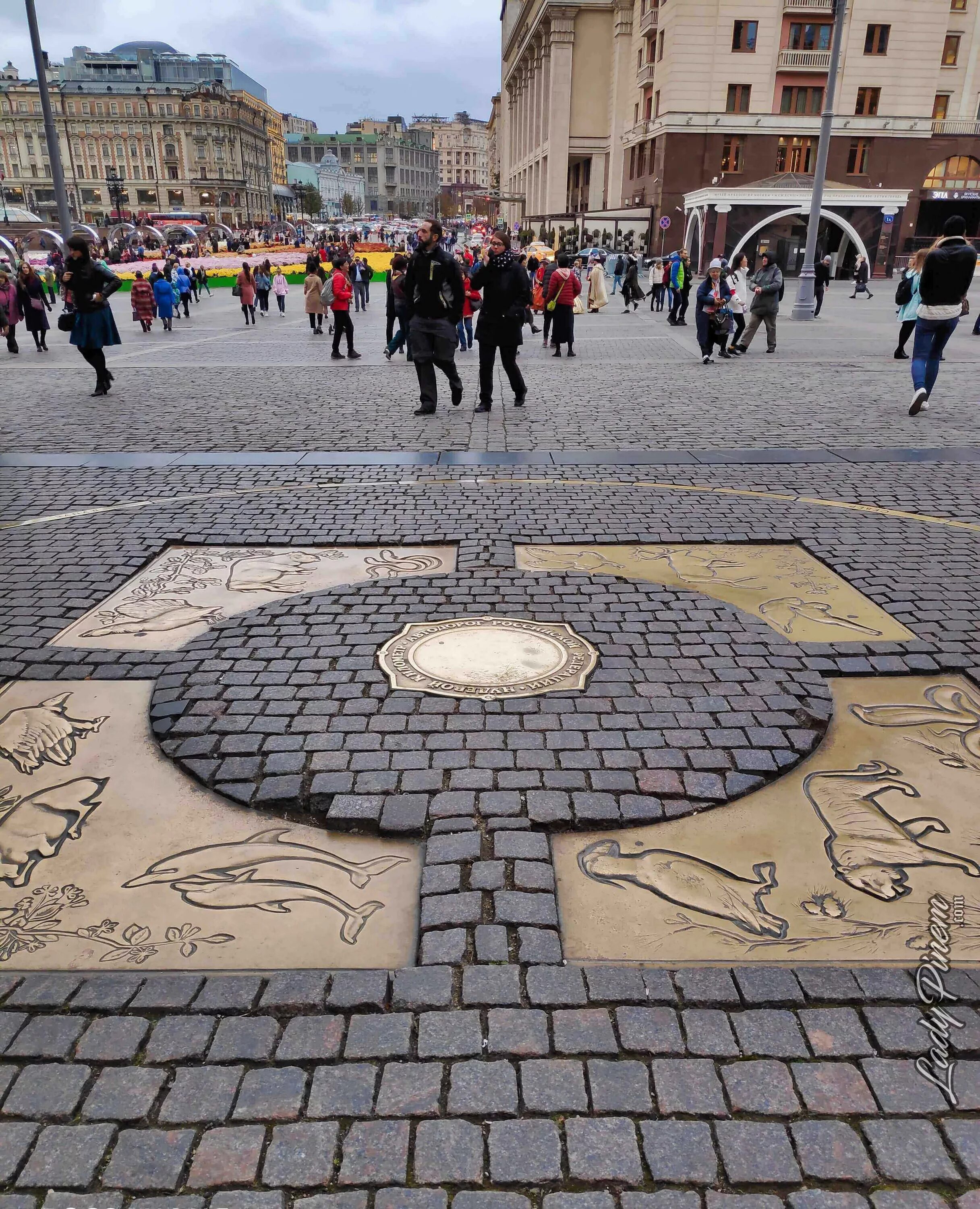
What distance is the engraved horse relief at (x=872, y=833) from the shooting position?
2926mm

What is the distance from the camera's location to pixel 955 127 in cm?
4972

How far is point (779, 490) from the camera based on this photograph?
7.48m

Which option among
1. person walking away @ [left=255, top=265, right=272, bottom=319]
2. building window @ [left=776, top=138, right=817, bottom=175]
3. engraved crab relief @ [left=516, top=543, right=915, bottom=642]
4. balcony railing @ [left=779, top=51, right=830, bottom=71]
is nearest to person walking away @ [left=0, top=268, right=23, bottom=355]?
person walking away @ [left=255, top=265, right=272, bottom=319]

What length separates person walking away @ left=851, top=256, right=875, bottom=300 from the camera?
32.3 meters

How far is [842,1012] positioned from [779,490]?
18.5 feet

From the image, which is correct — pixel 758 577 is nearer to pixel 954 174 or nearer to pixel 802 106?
pixel 802 106

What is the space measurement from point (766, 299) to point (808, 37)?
139ft

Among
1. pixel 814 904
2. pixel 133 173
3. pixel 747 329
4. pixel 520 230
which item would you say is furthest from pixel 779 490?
pixel 133 173

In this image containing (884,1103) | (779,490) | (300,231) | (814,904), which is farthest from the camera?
(300,231)

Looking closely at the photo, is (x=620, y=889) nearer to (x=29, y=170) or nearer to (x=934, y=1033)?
(x=934, y=1033)

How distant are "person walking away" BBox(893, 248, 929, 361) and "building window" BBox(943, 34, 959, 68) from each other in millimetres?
51315

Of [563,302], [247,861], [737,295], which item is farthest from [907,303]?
[247,861]

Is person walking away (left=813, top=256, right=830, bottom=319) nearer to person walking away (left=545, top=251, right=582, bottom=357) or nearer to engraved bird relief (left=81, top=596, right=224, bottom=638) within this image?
person walking away (left=545, top=251, right=582, bottom=357)

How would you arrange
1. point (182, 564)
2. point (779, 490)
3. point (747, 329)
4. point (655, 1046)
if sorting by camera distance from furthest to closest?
point (747, 329)
point (779, 490)
point (182, 564)
point (655, 1046)
